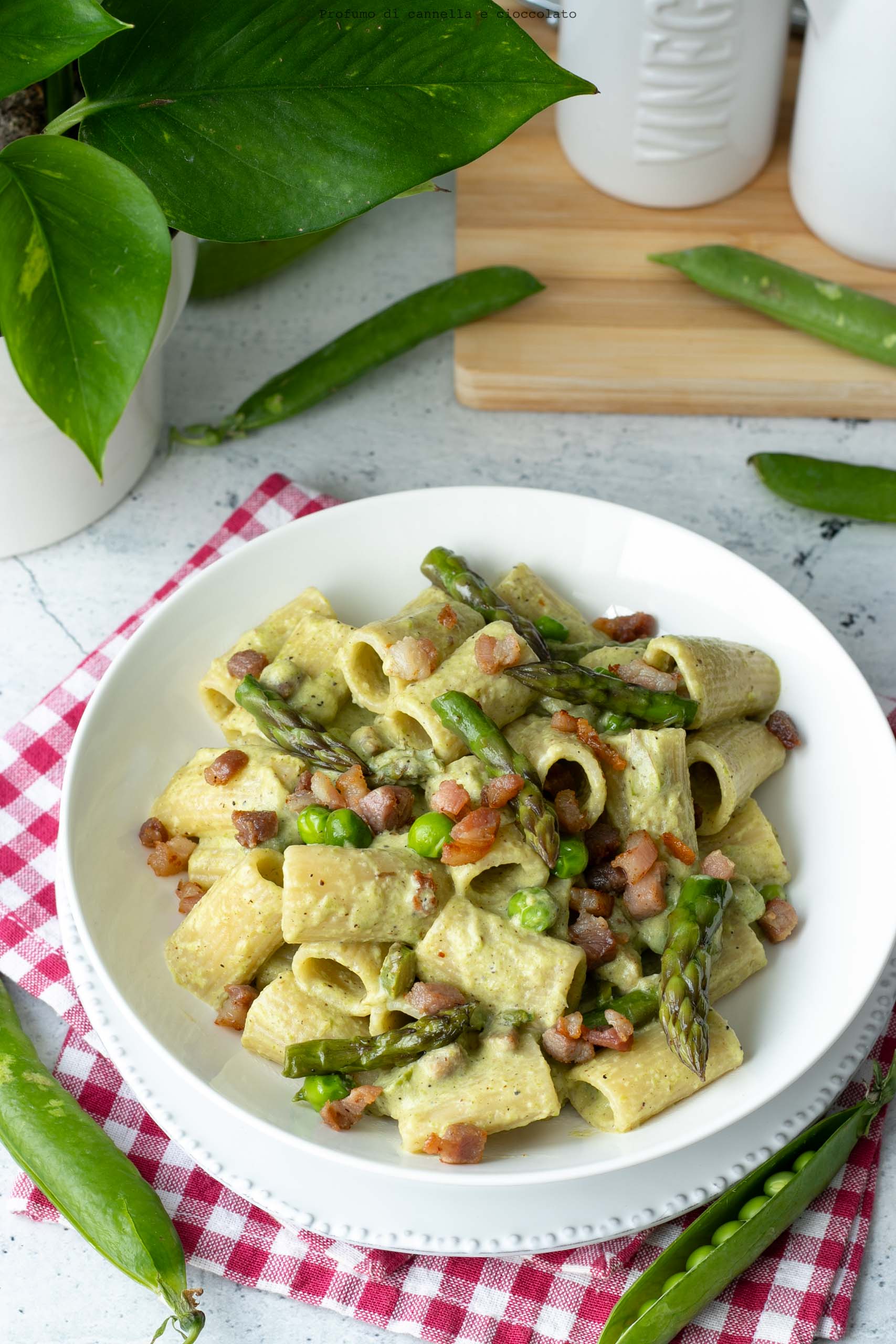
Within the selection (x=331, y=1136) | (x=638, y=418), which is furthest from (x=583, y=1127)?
(x=638, y=418)

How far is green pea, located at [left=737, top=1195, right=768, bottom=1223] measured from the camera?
3.05 m

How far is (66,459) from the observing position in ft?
14.5

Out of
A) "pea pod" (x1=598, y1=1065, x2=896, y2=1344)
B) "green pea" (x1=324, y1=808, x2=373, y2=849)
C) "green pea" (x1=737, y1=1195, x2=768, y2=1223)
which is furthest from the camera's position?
"green pea" (x1=324, y1=808, x2=373, y2=849)

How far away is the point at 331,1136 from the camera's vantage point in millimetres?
3025

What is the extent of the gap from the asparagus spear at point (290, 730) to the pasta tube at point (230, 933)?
309 mm

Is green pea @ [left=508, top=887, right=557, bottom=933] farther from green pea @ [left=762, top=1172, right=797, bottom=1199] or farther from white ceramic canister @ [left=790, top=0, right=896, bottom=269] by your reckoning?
white ceramic canister @ [left=790, top=0, right=896, bottom=269]

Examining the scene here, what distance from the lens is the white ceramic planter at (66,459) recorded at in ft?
13.5

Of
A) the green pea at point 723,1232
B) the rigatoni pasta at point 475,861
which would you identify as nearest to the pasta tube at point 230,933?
the rigatoni pasta at point 475,861

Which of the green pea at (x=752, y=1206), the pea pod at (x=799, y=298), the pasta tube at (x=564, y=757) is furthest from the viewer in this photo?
the pea pod at (x=799, y=298)

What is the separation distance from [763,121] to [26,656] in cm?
349

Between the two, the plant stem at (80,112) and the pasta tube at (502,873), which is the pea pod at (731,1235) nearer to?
the pasta tube at (502,873)

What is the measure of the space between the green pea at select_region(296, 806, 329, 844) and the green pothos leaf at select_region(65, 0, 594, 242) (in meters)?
1.50

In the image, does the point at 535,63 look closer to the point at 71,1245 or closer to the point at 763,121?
the point at 763,121

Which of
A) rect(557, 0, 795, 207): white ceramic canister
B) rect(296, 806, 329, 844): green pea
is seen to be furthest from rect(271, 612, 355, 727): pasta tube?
rect(557, 0, 795, 207): white ceramic canister
